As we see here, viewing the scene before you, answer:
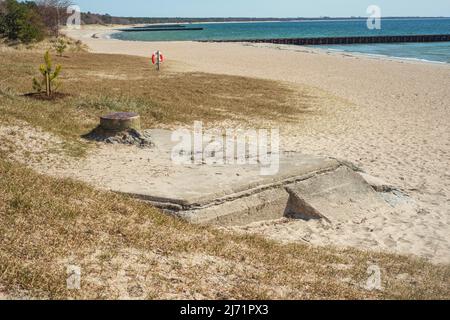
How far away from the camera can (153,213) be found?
6.00 m

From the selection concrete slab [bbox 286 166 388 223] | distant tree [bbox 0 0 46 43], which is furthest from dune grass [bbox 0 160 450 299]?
distant tree [bbox 0 0 46 43]

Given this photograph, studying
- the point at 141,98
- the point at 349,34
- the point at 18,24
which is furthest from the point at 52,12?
the point at 349,34

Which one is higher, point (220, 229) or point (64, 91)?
point (64, 91)

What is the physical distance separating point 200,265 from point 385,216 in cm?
391

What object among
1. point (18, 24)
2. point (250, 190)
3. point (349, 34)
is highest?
point (349, 34)

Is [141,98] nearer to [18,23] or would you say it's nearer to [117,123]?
[117,123]

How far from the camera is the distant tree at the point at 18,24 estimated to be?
31062mm

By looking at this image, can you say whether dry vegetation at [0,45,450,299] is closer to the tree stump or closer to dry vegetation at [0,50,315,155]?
the tree stump

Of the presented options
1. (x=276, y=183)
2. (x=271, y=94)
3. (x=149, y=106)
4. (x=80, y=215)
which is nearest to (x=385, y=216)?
(x=276, y=183)

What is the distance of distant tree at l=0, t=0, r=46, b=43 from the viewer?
31.1m

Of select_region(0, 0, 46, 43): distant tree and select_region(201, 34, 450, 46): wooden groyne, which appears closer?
select_region(0, 0, 46, 43): distant tree

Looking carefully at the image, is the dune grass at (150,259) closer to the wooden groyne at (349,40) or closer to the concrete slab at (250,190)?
the concrete slab at (250,190)

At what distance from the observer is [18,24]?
30.9 metres

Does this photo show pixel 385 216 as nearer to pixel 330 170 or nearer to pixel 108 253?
pixel 330 170
